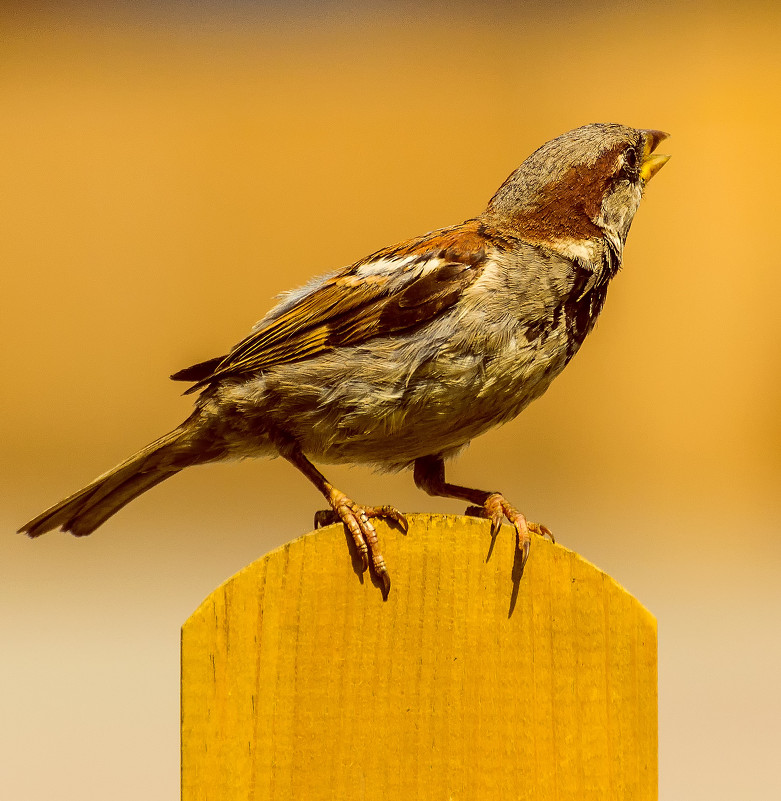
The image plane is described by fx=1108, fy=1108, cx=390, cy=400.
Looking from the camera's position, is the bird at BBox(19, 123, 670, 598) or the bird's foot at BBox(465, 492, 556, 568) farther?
the bird at BBox(19, 123, 670, 598)

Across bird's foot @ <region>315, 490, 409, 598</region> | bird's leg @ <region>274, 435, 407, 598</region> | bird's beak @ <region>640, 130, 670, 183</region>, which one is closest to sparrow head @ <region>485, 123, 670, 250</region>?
bird's beak @ <region>640, 130, 670, 183</region>

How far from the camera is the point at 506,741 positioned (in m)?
1.65

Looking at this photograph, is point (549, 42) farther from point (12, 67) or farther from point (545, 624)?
point (545, 624)

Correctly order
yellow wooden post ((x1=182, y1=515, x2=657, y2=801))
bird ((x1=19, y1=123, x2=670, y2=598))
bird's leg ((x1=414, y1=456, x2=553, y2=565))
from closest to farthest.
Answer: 1. yellow wooden post ((x1=182, y1=515, x2=657, y2=801))
2. bird's leg ((x1=414, y1=456, x2=553, y2=565))
3. bird ((x1=19, y1=123, x2=670, y2=598))

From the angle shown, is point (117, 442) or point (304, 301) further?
point (117, 442)

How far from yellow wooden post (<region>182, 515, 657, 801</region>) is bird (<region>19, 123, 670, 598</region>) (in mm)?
425

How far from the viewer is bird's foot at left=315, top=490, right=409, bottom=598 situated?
5.37 ft

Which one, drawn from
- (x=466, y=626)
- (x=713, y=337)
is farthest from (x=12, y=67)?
(x=466, y=626)

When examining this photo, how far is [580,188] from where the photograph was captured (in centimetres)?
252

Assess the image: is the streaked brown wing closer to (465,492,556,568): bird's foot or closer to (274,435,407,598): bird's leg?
(274,435,407,598): bird's leg

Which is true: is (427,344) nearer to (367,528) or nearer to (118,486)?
(367,528)

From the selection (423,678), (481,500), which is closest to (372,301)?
(481,500)

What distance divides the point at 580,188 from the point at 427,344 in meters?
0.57

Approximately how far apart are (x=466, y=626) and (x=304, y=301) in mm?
1071
